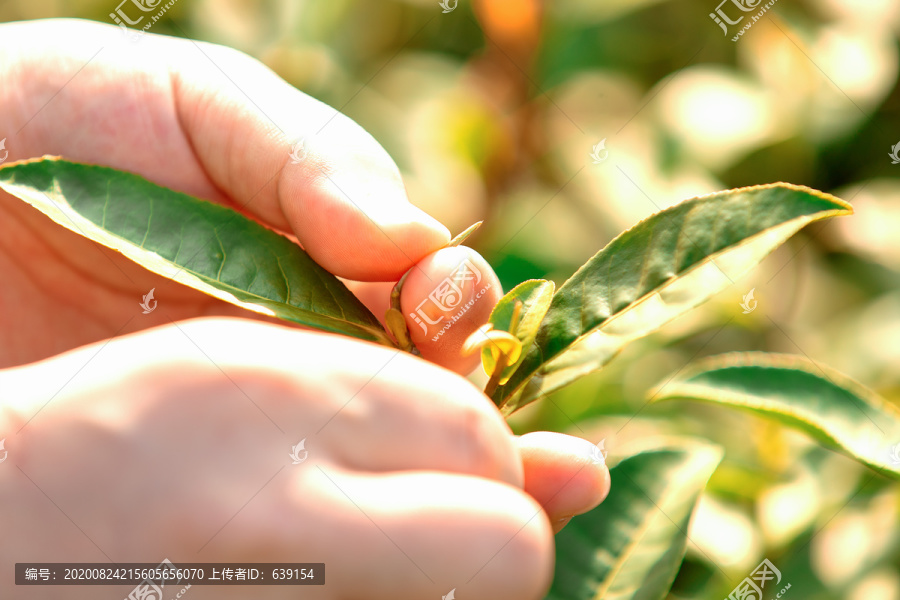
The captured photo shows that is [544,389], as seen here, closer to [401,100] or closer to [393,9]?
[401,100]

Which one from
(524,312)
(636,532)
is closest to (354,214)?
(524,312)

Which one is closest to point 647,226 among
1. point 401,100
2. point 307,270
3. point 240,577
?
A: point 307,270
